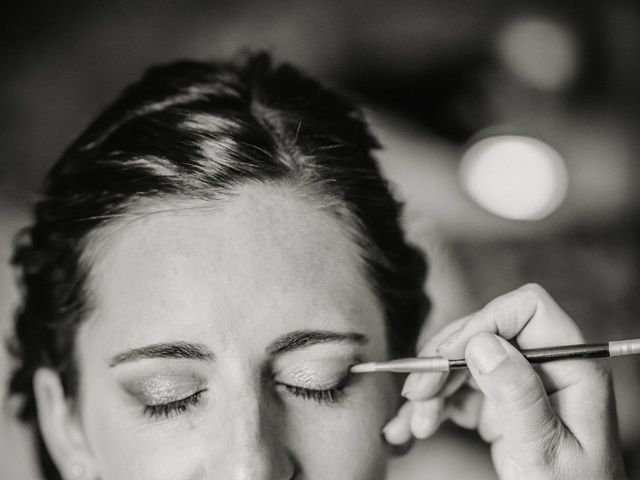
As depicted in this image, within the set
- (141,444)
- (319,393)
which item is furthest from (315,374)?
(141,444)

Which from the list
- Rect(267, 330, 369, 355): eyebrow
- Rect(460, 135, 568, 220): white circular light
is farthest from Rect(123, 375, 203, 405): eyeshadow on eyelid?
Rect(460, 135, 568, 220): white circular light

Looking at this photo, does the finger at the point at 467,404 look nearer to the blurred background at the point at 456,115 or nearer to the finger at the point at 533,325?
the finger at the point at 533,325

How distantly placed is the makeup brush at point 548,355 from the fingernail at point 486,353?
5cm

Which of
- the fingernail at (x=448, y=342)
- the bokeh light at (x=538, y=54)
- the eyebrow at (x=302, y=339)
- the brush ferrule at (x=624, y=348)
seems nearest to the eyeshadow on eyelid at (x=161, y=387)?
the eyebrow at (x=302, y=339)

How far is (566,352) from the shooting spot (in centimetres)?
85

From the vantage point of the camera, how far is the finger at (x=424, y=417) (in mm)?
1007

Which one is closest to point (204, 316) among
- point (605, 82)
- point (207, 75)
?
point (207, 75)

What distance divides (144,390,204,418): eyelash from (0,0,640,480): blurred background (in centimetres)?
54

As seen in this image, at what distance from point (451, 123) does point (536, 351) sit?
0.67 metres

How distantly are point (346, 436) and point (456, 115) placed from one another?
772 millimetres

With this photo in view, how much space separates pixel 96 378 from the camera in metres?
0.97

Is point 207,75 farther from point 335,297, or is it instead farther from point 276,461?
point 276,461

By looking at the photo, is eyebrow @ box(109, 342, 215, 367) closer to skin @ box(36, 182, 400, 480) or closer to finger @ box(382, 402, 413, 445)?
skin @ box(36, 182, 400, 480)

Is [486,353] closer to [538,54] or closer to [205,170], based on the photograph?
[205,170]
